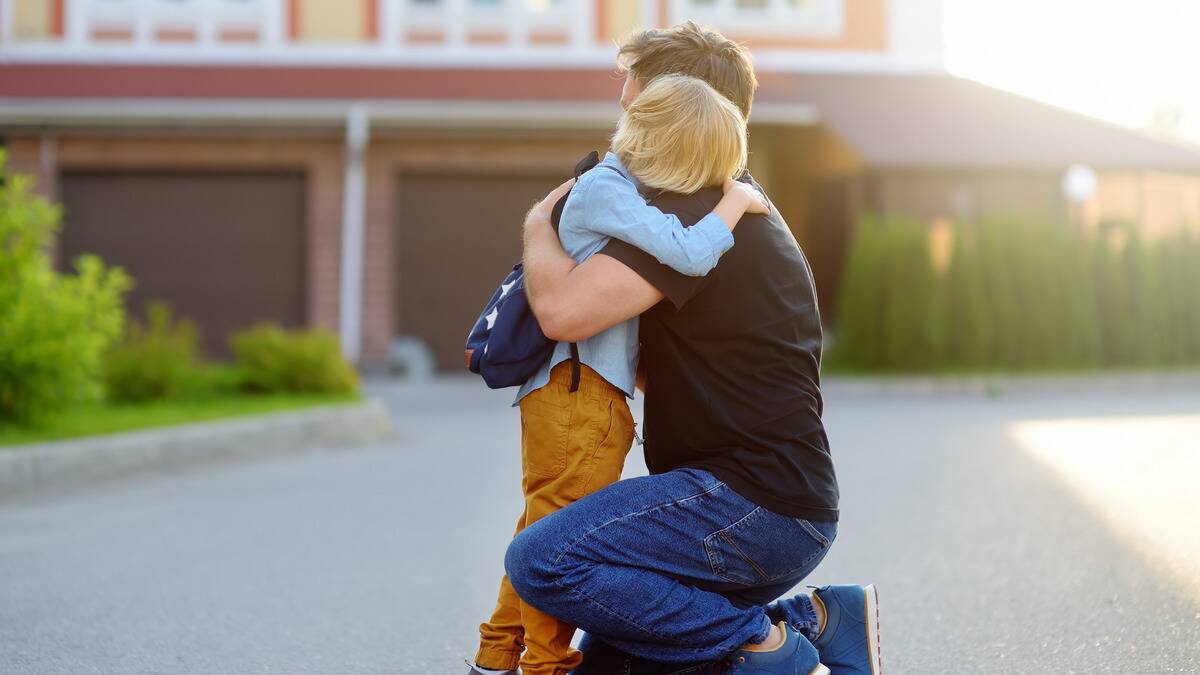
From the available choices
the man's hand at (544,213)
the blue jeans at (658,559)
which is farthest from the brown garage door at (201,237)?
the blue jeans at (658,559)

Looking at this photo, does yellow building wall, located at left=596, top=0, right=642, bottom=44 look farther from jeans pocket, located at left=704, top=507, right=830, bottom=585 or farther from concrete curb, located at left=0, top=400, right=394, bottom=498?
jeans pocket, located at left=704, top=507, right=830, bottom=585

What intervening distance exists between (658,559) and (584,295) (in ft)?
1.99

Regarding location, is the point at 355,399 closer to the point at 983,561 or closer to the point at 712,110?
the point at 983,561

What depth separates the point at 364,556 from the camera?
6.15m

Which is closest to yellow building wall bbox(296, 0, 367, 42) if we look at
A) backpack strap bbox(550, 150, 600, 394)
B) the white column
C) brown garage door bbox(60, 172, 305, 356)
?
the white column

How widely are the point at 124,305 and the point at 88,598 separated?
15.0 meters

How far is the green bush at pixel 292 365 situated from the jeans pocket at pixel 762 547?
9726 mm

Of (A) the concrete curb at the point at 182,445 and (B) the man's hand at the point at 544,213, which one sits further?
(A) the concrete curb at the point at 182,445

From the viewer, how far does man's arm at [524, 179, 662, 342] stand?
3131 mm

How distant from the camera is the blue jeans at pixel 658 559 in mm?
3143

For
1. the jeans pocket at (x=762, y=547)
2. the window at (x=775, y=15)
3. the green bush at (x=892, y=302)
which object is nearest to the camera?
the jeans pocket at (x=762, y=547)

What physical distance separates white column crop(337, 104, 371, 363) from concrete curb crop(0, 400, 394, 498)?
24.3 feet

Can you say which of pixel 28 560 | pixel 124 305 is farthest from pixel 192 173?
pixel 28 560

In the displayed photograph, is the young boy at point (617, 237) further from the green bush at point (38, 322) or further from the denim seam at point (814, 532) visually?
the green bush at point (38, 322)
